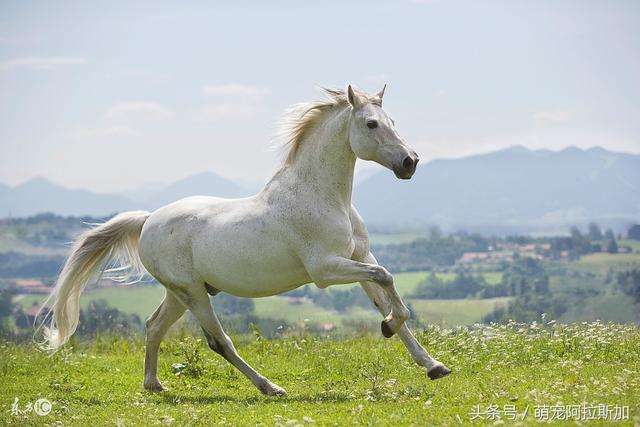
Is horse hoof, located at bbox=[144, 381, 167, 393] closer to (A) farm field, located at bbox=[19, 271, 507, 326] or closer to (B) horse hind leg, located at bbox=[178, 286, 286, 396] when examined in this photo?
(B) horse hind leg, located at bbox=[178, 286, 286, 396]

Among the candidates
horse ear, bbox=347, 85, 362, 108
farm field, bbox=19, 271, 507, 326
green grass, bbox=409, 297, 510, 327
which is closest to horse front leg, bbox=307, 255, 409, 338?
horse ear, bbox=347, 85, 362, 108

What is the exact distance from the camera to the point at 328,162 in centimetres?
994

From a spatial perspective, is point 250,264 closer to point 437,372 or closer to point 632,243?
point 437,372

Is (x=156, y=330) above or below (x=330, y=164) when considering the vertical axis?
below

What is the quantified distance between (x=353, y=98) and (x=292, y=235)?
5.24ft

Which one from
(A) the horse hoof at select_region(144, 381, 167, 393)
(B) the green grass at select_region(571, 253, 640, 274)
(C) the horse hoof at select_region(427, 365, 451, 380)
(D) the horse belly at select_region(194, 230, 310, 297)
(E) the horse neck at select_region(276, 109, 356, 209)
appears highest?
(E) the horse neck at select_region(276, 109, 356, 209)

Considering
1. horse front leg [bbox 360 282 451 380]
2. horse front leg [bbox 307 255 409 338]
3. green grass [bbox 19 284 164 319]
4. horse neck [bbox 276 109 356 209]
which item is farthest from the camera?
green grass [bbox 19 284 164 319]

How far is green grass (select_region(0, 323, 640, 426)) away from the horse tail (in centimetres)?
84

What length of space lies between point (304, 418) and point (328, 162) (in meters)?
3.18

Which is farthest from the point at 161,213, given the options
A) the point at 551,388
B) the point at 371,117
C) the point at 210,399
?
the point at 551,388

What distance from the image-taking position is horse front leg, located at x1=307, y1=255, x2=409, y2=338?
9.17 m

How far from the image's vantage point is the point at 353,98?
9.74 metres

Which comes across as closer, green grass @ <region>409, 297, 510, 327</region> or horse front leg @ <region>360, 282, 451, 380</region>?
horse front leg @ <region>360, 282, 451, 380</region>

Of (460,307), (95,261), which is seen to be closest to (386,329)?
(95,261)
